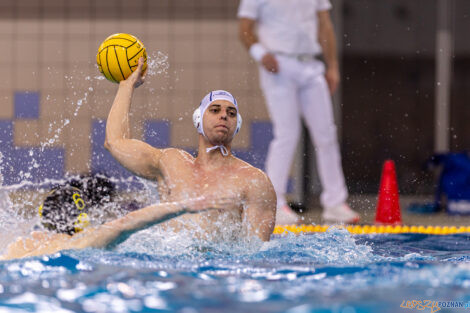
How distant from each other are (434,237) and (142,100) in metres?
4.79

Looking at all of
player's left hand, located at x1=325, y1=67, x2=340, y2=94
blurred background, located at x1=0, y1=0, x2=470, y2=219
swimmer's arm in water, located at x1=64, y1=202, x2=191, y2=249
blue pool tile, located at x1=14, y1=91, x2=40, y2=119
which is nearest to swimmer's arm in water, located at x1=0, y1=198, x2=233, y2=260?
swimmer's arm in water, located at x1=64, y1=202, x2=191, y2=249

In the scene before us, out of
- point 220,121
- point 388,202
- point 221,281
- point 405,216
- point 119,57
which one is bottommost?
point 405,216

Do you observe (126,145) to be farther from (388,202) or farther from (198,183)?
(388,202)

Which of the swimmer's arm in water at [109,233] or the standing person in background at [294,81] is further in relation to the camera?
the standing person in background at [294,81]

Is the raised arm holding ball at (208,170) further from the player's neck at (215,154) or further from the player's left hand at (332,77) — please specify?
the player's left hand at (332,77)

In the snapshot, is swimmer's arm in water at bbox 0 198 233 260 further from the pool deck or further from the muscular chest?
the pool deck

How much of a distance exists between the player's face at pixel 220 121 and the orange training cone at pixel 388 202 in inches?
108

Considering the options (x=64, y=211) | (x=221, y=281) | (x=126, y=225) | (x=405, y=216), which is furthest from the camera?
(x=405, y=216)

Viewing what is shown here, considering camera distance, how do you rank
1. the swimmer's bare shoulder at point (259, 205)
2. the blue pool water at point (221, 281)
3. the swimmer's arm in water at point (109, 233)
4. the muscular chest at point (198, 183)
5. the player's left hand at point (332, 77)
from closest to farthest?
the blue pool water at point (221, 281) < the swimmer's arm in water at point (109, 233) < the swimmer's bare shoulder at point (259, 205) < the muscular chest at point (198, 183) < the player's left hand at point (332, 77)

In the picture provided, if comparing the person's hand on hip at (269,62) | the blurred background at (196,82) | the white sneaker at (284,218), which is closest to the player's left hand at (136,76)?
the white sneaker at (284,218)

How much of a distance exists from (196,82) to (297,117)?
276 centimetres

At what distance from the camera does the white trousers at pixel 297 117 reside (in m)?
6.47

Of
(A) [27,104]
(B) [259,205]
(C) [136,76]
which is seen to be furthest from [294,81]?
(A) [27,104]

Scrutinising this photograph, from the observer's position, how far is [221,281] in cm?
267
